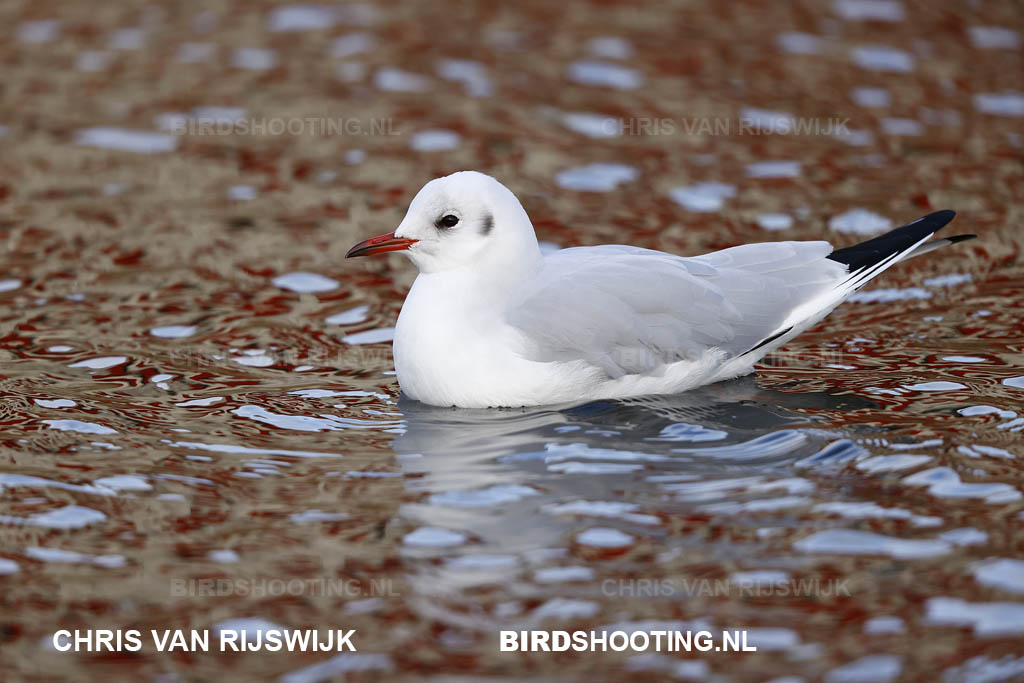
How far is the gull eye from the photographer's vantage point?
7.26m

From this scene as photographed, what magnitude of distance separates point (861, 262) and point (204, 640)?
164 inches

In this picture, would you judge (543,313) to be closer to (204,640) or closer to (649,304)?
(649,304)

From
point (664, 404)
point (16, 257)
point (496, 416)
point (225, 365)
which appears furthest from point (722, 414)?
point (16, 257)

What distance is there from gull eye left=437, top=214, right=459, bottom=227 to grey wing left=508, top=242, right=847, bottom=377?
51cm

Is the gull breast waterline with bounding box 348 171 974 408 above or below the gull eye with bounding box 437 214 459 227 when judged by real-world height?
below


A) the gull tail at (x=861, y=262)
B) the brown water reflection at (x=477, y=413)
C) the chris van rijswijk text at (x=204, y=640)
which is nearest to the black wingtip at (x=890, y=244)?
the gull tail at (x=861, y=262)

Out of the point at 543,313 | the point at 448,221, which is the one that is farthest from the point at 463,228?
→ the point at 543,313

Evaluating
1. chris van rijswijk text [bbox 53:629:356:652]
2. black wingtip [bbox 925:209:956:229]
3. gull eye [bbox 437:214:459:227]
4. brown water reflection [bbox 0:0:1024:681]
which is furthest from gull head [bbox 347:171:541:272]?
chris van rijswijk text [bbox 53:629:356:652]

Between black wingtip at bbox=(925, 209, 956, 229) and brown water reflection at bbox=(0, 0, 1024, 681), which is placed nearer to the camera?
brown water reflection at bbox=(0, 0, 1024, 681)

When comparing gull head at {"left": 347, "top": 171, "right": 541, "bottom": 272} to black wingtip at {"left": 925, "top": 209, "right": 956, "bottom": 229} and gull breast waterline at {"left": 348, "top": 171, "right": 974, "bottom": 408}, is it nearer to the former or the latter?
gull breast waterline at {"left": 348, "top": 171, "right": 974, "bottom": 408}

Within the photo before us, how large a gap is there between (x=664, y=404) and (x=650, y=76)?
6.39 meters

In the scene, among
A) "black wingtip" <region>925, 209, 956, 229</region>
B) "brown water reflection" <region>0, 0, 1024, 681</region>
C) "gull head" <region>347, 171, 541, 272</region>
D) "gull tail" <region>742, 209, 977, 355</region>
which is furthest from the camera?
"black wingtip" <region>925, 209, 956, 229</region>

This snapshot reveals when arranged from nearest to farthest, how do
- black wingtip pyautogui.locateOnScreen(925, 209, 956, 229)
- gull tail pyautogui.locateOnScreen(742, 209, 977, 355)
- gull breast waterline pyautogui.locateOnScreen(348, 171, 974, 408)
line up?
gull breast waterline pyautogui.locateOnScreen(348, 171, 974, 408) → gull tail pyautogui.locateOnScreen(742, 209, 977, 355) → black wingtip pyautogui.locateOnScreen(925, 209, 956, 229)

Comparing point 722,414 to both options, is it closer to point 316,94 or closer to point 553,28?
point 316,94
